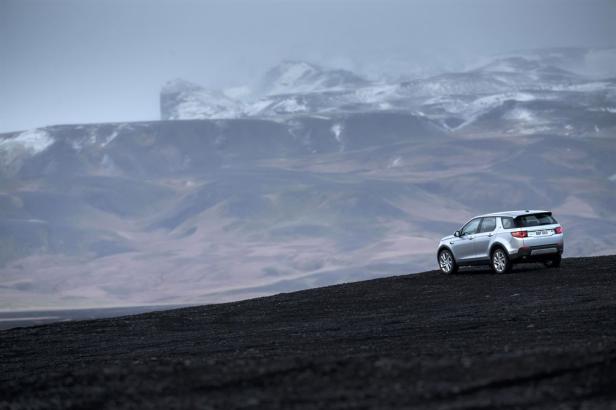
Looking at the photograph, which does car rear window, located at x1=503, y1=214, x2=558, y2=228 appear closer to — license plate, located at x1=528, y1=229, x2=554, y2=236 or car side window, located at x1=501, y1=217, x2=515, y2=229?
car side window, located at x1=501, y1=217, x2=515, y2=229

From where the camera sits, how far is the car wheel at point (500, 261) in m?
27.4

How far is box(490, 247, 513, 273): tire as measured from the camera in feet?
89.9

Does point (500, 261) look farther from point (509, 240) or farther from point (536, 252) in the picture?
Answer: point (536, 252)

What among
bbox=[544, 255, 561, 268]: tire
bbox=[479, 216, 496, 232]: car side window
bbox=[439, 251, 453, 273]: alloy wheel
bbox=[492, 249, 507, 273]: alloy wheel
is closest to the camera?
bbox=[492, 249, 507, 273]: alloy wheel

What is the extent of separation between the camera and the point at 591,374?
10.4 meters

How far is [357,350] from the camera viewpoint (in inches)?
576

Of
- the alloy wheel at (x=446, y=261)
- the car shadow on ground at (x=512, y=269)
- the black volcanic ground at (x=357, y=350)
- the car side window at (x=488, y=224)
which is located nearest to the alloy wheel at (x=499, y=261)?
the car shadow on ground at (x=512, y=269)

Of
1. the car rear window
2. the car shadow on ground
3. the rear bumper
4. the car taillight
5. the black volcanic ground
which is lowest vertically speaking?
the black volcanic ground

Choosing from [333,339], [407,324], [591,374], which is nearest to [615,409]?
[591,374]

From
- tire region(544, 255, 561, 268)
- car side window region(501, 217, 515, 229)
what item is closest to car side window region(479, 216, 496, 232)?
car side window region(501, 217, 515, 229)

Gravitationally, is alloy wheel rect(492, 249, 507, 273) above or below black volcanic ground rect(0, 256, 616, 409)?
above

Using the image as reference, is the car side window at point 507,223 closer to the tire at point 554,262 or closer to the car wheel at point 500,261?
the car wheel at point 500,261

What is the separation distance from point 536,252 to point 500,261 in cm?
101

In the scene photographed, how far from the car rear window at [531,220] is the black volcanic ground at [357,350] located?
4.42ft
